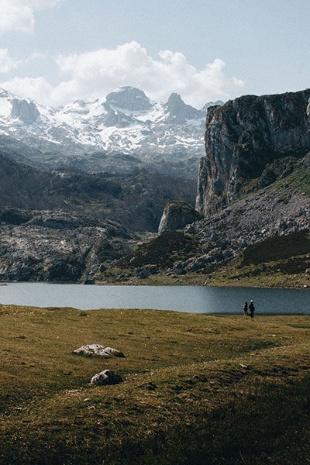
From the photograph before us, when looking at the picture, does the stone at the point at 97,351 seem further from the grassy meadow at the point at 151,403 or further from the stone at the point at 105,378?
the stone at the point at 105,378

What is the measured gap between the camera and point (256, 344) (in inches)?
2393

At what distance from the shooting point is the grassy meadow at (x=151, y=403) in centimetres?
3167

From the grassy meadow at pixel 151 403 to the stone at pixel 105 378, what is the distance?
2.08 feet

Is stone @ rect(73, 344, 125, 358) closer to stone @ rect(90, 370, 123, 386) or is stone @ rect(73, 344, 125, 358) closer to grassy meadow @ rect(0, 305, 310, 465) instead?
grassy meadow @ rect(0, 305, 310, 465)

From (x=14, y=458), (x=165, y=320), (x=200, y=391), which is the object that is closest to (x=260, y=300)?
(x=165, y=320)

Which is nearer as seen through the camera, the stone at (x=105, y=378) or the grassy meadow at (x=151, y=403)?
the grassy meadow at (x=151, y=403)

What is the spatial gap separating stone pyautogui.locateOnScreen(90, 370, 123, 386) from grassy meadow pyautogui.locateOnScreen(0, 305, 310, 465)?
635mm

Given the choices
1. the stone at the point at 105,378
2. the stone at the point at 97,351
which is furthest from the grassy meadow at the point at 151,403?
the stone at the point at 97,351

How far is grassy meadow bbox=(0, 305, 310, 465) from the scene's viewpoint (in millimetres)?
31672

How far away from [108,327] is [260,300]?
143 m

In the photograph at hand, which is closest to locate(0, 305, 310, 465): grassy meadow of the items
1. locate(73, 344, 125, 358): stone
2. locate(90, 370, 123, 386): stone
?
locate(90, 370, 123, 386): stone

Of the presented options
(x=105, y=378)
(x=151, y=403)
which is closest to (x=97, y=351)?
(x=105, y=378)

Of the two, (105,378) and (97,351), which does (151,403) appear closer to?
(105,378)

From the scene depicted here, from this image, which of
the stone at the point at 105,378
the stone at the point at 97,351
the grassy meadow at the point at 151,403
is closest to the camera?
the grassy meadow at the point at 151,403
